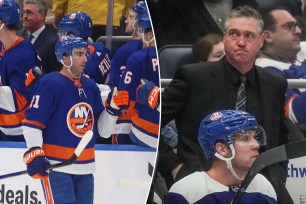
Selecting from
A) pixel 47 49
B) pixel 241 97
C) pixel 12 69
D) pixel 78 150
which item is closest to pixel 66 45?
pixel 47 49

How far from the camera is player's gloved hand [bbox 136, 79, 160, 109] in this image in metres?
2.02

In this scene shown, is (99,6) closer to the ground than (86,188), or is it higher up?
higher up

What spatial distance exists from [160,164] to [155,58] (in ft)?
0.97

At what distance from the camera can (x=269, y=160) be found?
2076mm

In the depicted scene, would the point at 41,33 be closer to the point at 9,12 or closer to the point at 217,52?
the point at 9,12

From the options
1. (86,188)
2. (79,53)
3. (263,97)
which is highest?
(79,53)

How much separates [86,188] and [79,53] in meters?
0.35

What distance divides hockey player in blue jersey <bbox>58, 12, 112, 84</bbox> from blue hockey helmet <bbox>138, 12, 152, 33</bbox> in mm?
111

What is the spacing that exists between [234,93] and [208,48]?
0.15 meters

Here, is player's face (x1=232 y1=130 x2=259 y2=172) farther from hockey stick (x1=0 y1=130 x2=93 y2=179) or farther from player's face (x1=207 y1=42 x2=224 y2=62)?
hockey stick (x1=0 y1=130 x2=93 y2=179)

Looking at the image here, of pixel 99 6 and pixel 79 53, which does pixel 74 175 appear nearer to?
pixel 79 53

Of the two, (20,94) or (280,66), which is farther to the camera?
(280,66)

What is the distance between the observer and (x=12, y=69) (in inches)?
78.6

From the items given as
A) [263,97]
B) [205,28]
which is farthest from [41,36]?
[263,97]
